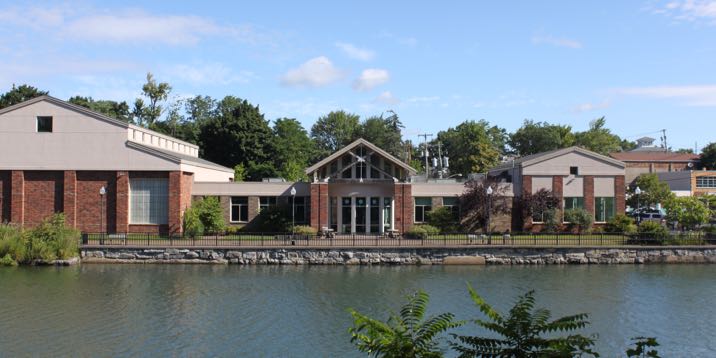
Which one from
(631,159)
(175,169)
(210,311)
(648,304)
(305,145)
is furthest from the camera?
(631,159)

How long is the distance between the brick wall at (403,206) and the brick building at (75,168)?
14.9m

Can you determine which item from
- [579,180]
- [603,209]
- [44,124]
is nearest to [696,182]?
[603,209]

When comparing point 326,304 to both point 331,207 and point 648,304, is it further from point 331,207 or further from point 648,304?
point 331,207

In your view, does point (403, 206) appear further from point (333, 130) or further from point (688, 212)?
point (333, 130)

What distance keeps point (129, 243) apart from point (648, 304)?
2827cm

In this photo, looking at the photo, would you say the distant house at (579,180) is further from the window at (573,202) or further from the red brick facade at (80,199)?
the red brick facade at (80,199)

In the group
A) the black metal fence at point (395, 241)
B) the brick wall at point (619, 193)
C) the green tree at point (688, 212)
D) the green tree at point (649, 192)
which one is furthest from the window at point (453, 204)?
the green tree at point (649, 192)

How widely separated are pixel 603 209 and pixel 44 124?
40167 millimetres

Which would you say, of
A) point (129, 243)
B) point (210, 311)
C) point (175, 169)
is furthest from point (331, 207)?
point (210, 311)

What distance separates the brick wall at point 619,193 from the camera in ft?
155

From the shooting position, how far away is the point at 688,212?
44.9 metres

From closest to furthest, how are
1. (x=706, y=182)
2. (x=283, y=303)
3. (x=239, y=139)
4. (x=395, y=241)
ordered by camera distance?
1. (x=283, y=303)
2. (x=395, y=241)
3. (x=239, y=139)
4. (x=706, y=182)

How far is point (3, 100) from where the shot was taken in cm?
6888

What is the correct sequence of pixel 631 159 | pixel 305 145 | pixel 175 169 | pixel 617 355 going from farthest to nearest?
pixel 631 159, pixel 305 145, pixel 175 169, pixel 617 355
